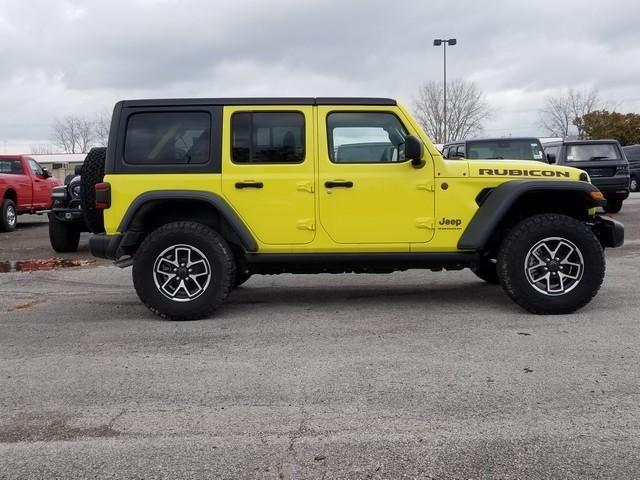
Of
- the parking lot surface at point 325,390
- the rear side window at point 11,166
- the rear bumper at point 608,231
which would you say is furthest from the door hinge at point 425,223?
the rear side window at point 11,166

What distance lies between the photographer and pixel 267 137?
5.63 meters

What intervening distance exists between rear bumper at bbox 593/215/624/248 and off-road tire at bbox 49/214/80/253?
861cm

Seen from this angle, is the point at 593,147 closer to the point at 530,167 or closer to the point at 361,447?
the point at 530,167

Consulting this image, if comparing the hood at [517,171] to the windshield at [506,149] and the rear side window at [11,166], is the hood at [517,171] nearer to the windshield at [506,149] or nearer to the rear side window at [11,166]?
the windshield at [506,149]

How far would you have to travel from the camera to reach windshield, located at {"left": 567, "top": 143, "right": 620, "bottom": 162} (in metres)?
14.4

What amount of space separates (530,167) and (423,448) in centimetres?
346

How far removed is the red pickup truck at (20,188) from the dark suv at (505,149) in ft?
34.9

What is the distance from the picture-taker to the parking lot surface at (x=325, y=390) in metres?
2.97

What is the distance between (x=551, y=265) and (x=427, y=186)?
1.35 metres

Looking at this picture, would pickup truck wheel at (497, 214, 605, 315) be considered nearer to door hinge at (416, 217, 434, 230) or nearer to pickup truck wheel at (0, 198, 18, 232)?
door hinge at (416, 217, 434, 230)

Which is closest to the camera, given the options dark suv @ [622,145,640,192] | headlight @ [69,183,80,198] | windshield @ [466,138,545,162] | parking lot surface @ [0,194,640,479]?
parking lot surface @ [0,194,640,479]

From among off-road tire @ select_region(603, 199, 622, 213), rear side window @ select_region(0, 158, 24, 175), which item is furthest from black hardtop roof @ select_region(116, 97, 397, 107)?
off-road tire @ select_region(603, 199, 622, 213)

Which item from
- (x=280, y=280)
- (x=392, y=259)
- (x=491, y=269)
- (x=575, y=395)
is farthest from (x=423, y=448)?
(x=280, y=280)

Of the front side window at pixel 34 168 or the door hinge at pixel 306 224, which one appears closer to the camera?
the door hinge at pixel 306 224
